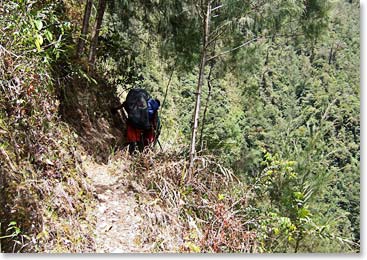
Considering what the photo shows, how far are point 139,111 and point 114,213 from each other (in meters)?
1.42

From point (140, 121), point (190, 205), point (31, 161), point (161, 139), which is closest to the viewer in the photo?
point (31, 161)

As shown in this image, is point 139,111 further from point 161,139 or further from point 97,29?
point 97,29

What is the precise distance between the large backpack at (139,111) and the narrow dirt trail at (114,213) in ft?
2.07

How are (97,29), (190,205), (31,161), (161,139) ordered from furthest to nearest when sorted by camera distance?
(161,139)
(97,29)
(190,205)
(31,161)

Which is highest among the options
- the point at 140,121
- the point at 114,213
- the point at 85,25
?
the point at 85,25

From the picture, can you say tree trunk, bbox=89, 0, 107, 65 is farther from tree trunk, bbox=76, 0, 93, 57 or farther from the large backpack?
the large backpack

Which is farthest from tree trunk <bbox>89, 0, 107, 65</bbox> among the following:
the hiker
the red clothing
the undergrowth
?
the undergrowth

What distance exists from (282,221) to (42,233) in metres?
1.63

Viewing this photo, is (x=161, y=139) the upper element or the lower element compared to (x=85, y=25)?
lower

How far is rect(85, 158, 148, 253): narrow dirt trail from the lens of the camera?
233 cm

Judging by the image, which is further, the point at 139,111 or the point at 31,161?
the point at 139,111

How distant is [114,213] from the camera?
8.85 feet

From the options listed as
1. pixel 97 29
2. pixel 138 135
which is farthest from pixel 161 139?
pixel 97 29

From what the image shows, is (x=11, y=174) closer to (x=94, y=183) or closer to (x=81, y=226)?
(x=81, y=226)
